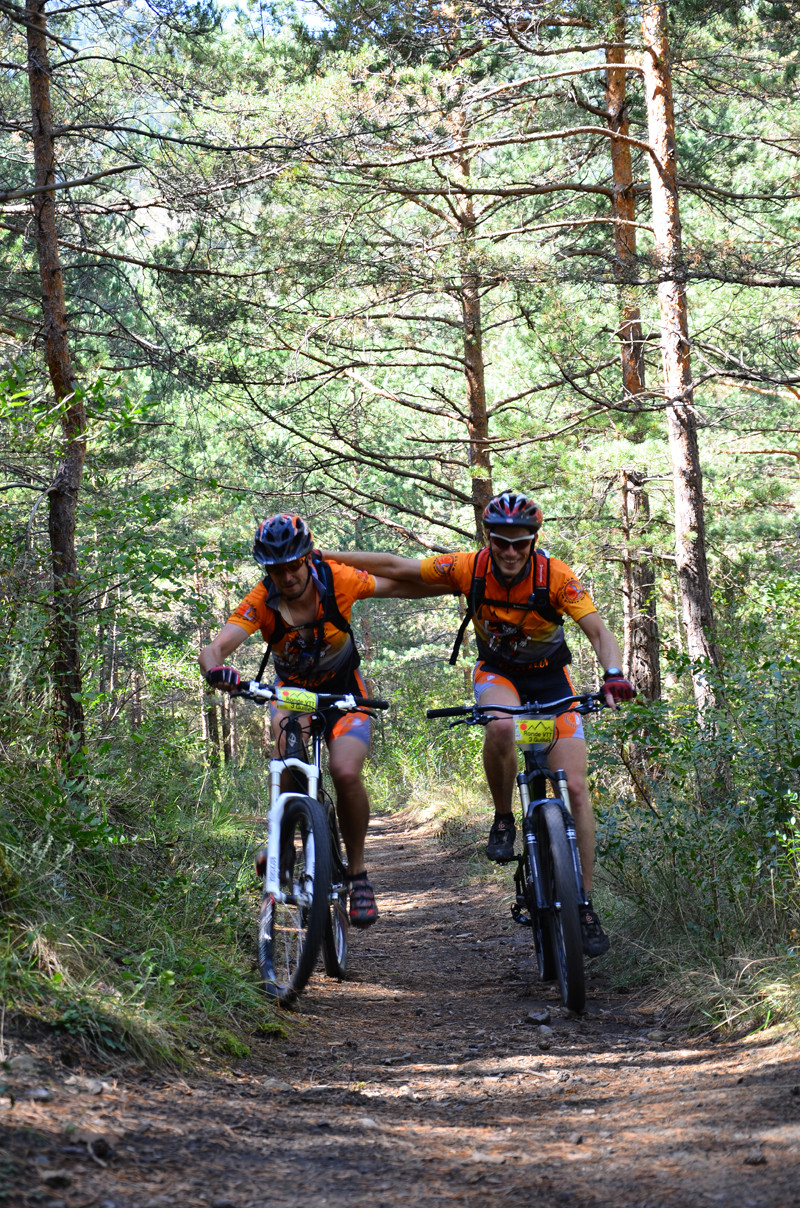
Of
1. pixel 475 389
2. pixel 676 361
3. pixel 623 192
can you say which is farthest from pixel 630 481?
pixel 475 389

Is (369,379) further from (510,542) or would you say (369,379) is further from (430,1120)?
(430,1120)

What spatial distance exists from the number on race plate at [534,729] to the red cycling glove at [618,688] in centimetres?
49

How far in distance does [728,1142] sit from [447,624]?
3371 centimetres

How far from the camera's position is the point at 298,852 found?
15.8 ft

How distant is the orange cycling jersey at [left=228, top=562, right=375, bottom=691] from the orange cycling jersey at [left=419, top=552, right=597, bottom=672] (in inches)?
17.0

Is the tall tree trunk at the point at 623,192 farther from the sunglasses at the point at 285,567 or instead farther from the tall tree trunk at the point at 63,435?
the sunglasses at the point at 285,567

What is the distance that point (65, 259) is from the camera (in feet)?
38.4

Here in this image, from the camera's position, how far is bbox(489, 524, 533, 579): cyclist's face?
203 inches

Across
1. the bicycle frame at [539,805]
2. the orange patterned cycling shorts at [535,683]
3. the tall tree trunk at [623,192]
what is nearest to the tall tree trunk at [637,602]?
the tall tree trunk at [623,192]

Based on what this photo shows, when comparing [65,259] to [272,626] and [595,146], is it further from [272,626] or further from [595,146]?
[272,626]

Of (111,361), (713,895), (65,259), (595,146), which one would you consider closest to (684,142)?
(595,146)

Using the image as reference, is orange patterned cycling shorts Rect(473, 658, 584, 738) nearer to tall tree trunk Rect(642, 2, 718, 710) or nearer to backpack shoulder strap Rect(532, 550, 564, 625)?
backpack shoulder strap Rect(532, 550, 564, 625)

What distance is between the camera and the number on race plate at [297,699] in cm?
477

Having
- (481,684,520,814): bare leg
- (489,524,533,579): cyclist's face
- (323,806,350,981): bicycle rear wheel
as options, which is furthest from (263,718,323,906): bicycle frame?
(489,524,533,579): cyclist's face
